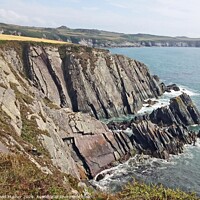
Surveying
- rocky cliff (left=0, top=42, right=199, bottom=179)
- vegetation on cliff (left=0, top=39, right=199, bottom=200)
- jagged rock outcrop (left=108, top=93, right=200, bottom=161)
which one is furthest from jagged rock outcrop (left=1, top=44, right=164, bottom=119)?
jagged rock outcrop (left=108, top=93, right=200, bottom=161)

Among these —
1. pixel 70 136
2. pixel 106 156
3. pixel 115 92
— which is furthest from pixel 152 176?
pixel 115 92

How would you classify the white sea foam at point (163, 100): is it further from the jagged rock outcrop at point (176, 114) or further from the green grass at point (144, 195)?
the green grass at point (144, 195)

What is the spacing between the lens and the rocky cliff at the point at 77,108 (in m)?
34.8

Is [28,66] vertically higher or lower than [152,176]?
higher

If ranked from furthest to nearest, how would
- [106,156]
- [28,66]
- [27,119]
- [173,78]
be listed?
[173,78] → [28,66] → [106,156] → [27,119]

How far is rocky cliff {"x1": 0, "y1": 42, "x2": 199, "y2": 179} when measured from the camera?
34812 millimetres

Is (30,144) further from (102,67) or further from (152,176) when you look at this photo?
(102,67)

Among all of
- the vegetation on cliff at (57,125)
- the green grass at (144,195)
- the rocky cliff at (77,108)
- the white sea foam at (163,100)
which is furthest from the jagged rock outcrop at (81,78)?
the green grass at (144,195)

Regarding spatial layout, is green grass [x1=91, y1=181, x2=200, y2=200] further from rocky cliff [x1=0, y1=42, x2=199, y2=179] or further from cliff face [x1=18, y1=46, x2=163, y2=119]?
cliff face [x1=18, y1=46, x2=163, y2=119]

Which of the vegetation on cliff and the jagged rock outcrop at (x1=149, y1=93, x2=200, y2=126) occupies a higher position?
the vegetation on cliff

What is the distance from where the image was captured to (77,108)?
75.8m

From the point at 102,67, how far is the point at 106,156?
1633 inches

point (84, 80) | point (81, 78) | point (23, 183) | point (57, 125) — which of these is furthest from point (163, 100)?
point (23, 183)

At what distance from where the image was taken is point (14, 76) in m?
50.2
